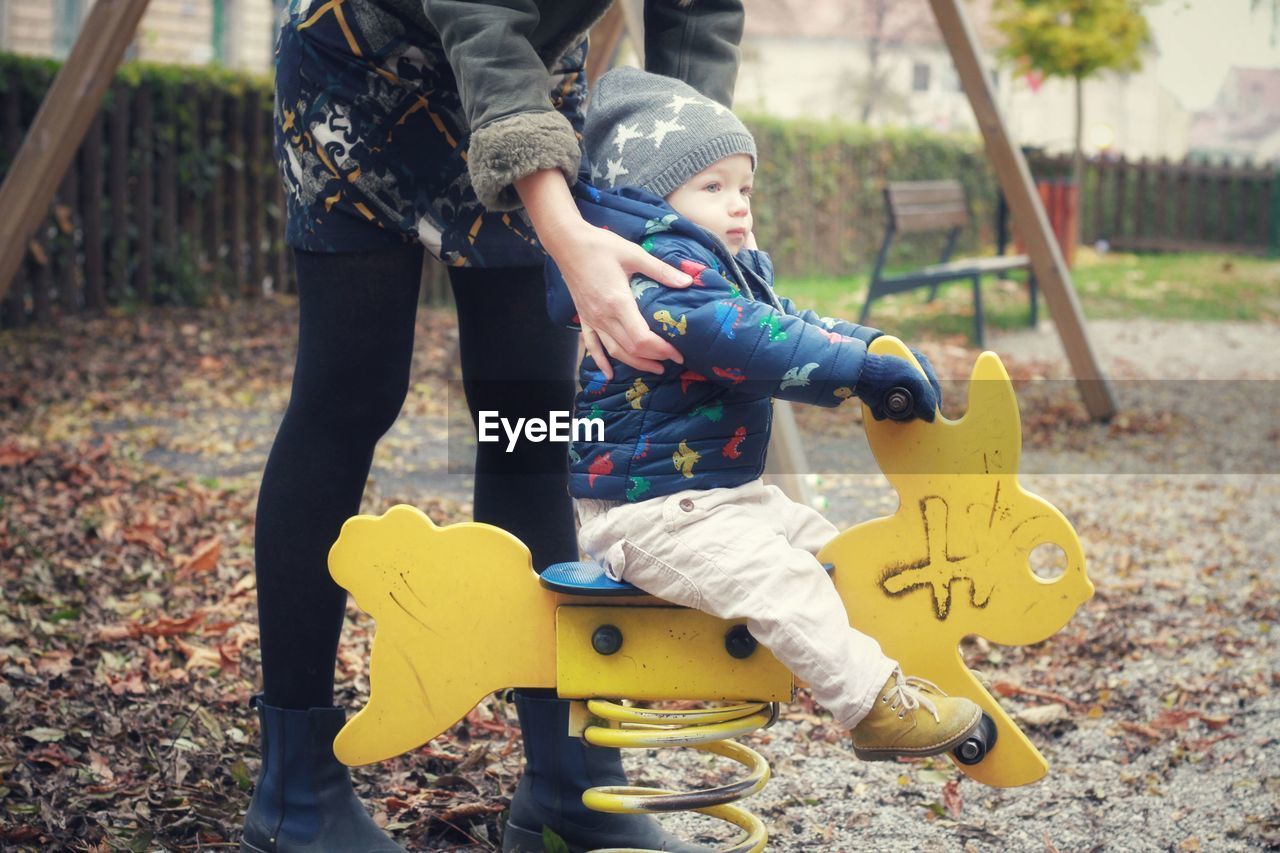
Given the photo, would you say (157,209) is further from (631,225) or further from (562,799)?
(631,225)

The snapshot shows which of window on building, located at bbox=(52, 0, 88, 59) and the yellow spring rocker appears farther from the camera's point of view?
window on building, located at bbox=(52, 0, 88, 59)

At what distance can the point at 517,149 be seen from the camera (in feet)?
5.19

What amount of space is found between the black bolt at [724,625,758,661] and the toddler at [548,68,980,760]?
0.07 m

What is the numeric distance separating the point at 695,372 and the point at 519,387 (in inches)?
17.7

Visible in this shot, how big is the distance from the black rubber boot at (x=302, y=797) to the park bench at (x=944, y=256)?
6421 millimetres

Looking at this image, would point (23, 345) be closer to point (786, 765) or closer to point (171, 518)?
point (171, 518)

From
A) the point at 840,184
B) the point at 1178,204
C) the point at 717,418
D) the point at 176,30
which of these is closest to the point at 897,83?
the point at 1178,204

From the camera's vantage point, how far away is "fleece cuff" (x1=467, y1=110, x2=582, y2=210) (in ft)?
5.19

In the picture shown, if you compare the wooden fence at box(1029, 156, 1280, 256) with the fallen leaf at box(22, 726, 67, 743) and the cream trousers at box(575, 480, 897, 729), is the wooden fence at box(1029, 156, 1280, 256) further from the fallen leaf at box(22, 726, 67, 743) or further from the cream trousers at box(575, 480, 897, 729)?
the cream trousers at box(575, 480, 897, 729)

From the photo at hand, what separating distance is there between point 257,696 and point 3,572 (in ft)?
6.03

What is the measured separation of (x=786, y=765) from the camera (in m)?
2.60

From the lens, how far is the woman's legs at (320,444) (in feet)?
6.14

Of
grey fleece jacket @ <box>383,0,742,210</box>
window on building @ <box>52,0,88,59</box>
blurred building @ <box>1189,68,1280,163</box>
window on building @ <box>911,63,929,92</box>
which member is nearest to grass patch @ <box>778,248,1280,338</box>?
grey fleece jacket @ <box>383,0,742,210</box>

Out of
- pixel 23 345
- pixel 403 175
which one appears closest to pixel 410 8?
pixel 403 175
